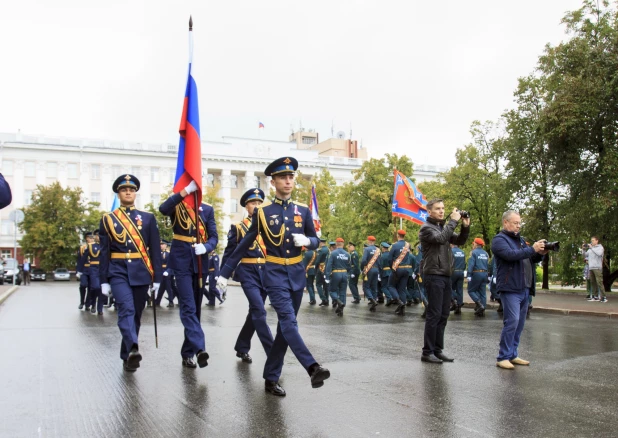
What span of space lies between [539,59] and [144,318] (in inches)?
851

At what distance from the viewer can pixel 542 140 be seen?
2569 cm

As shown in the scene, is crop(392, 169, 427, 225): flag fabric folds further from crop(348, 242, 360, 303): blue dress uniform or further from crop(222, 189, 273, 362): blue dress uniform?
crop(222, 189, 273, 362): blue dress uniform

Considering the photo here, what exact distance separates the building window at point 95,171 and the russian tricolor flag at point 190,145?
72.3 metres

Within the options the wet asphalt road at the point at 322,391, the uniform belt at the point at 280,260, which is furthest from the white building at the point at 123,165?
the uniform belt at the point at 280,260

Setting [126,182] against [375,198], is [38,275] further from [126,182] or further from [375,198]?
[126,182]

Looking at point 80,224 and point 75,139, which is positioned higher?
point 75,139

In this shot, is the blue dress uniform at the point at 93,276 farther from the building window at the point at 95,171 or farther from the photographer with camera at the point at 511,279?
the building window at the point at 95,171

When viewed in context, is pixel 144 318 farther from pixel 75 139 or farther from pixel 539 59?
pixel 75 139

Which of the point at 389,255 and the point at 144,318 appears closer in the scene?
the point at 144,318

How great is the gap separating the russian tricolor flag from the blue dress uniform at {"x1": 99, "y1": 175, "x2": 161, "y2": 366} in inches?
23.8

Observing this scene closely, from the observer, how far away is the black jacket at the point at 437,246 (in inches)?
318

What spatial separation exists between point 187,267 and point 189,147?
1671 millimetres

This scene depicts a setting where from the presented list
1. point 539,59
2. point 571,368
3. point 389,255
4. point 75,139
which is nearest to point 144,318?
point 389,255

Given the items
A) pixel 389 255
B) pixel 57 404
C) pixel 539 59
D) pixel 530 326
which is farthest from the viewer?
pixel 539 59
